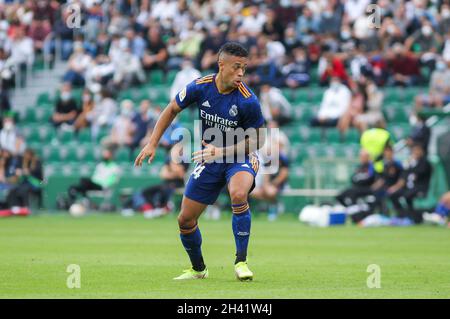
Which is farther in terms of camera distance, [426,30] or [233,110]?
[426,30]

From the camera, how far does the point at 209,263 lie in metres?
13.6

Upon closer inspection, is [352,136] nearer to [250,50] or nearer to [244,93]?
[250,50]

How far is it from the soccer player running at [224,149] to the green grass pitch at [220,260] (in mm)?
511

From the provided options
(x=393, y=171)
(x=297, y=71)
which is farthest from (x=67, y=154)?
(x=393, y=171)

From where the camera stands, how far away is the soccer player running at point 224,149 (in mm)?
11023

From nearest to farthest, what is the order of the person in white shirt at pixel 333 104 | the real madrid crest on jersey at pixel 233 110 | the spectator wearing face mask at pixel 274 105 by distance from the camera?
1. the real madrid crest on jersey at pixel 233 110
2. the spectator wearing face mask at pixel 274 105
3. the person in white shirt at pixel 333 104

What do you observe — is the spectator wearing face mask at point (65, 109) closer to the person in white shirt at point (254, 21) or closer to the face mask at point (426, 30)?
the person in white shirt at point (254, 21)

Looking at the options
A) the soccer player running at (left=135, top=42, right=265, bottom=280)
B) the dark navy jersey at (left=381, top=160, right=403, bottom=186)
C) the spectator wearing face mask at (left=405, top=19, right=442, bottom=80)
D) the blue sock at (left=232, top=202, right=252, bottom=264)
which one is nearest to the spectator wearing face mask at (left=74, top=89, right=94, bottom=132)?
the spectator wearing face mask at (left=405, top=19, right=442, bottom=80)

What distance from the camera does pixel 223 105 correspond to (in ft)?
36.7

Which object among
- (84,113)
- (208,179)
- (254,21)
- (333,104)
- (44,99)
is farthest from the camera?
(44,99)

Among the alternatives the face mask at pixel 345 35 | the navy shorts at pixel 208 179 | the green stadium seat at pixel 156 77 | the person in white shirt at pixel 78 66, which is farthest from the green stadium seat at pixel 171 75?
the navy shorts at pixel 208 179

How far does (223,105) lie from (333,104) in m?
16.1

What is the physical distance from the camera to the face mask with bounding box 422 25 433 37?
27828 millimetres
